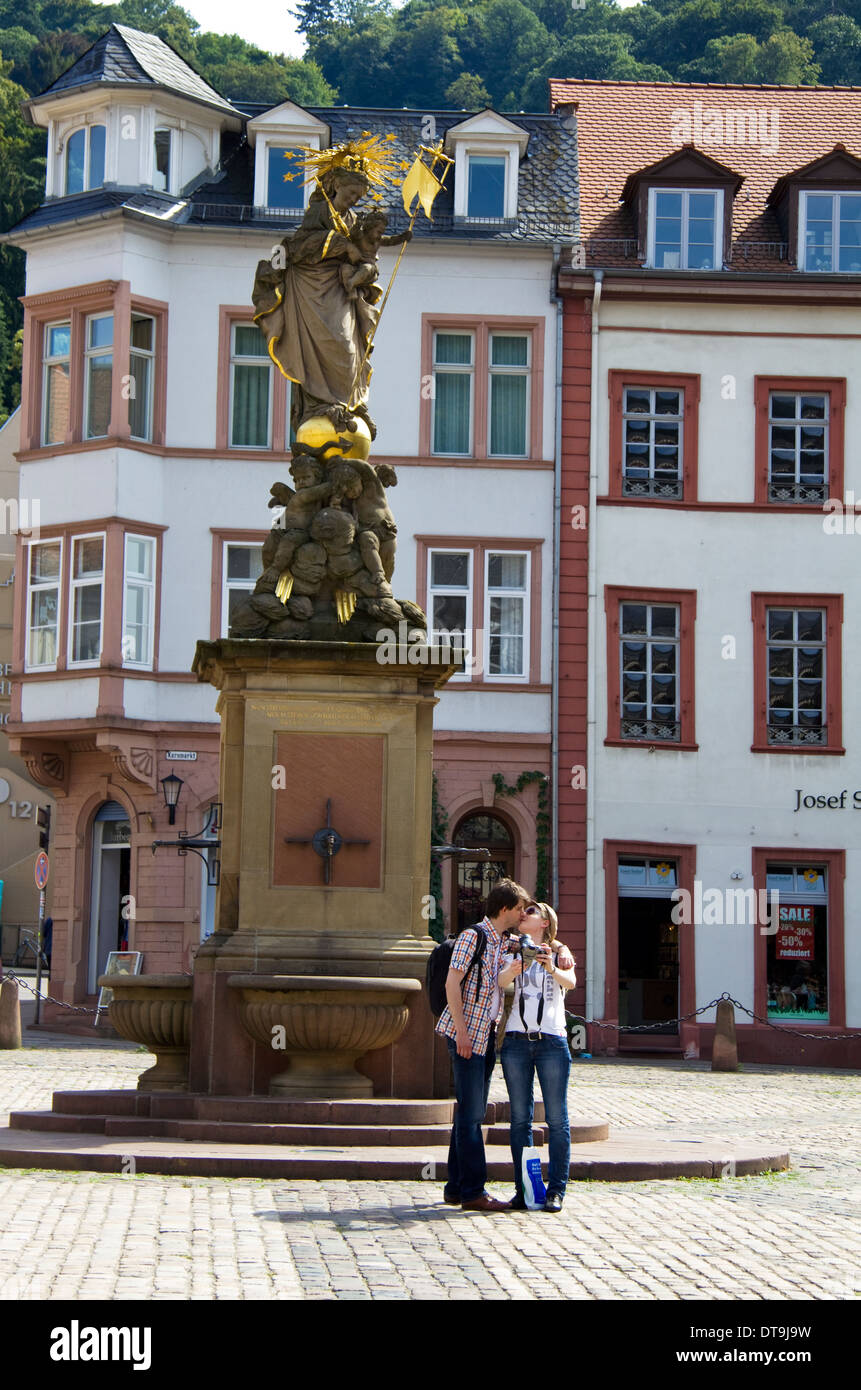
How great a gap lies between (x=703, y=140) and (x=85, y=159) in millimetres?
10004

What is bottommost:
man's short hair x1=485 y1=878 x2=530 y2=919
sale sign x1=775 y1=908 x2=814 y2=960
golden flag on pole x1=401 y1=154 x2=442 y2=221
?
sale sign x1=775 y1=908 x2=814 y2=960

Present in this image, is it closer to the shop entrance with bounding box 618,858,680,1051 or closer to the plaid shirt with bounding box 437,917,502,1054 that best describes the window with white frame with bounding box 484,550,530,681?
the shop entrance with bounding box 618,858,680,1051

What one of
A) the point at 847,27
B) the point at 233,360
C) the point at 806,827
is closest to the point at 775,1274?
the point at 806,827

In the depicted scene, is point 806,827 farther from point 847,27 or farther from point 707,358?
point 847,27

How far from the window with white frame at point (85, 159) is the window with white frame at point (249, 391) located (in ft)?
10.6

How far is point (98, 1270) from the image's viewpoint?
7789 millimetres

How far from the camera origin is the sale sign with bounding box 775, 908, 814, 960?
1166 inches

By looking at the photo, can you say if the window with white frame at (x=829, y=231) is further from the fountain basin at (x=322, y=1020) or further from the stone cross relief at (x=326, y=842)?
the fountain basin at (x=322, y=1020)

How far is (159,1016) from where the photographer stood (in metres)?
13.1

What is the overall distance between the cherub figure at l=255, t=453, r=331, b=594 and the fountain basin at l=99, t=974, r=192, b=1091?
2547 mm

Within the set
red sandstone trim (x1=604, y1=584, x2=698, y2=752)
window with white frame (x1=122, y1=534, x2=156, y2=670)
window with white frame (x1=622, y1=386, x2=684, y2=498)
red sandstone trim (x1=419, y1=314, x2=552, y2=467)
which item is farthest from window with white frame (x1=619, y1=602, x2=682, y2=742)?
window with white frame (x1=122, y1=534, x2=156, y2=670)

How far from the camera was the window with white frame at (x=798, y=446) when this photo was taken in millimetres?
30516
